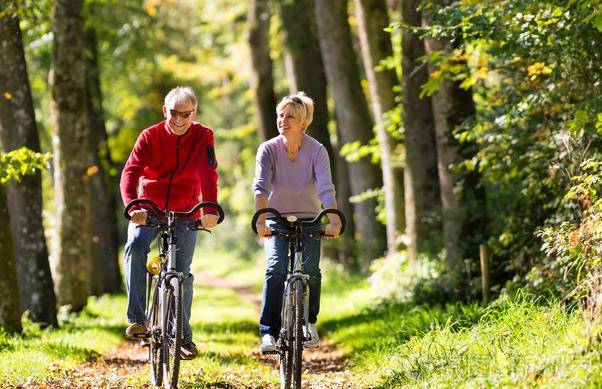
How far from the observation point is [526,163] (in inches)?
404

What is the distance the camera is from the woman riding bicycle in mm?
7082

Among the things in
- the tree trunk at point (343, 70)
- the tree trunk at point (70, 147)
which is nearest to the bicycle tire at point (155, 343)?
the tree trunk at point (70, 147)

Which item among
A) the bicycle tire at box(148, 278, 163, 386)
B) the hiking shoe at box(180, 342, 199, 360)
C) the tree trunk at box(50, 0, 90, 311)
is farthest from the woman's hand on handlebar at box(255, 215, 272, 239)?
the tree trunk at box(50, 0, 90, 311)

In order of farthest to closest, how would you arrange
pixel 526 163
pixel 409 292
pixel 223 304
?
1. pixel 223 304
2. pixel 409 292
3. pixel 526 163

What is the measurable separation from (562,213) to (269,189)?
377 centimetres

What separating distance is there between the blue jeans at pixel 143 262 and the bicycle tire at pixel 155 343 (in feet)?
0.54

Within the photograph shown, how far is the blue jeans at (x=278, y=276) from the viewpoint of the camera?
278 inches

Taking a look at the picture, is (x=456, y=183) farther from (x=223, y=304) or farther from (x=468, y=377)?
(x=223, y=304)

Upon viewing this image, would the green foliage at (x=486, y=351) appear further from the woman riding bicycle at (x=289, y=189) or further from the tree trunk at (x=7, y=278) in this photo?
the tree trunk at (x=7, y=278)

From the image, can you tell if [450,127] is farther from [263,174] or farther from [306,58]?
[306,58]

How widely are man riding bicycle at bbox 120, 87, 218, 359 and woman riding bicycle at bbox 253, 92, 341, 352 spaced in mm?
430

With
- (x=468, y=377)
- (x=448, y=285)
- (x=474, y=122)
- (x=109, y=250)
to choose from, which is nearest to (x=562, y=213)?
(x=474, y=122)

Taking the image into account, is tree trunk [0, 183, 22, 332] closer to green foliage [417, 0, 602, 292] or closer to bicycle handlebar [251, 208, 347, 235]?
bicycle handlebar [251, 208, 347, 235]

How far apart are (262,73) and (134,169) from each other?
15.3 m
